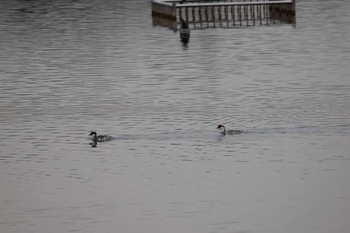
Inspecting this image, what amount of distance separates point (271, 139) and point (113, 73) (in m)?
19.0

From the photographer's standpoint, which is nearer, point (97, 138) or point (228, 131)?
point (97, 138)

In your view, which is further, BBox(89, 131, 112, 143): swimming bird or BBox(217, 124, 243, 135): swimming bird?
BBox(217, 124, 243, 135): swimming bird

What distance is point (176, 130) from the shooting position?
47.1 meters

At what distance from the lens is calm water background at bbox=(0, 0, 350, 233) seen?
36531 mm

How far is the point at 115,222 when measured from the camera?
3556cm

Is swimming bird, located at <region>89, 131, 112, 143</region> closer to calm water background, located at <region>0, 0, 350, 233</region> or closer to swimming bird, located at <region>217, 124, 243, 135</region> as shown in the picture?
calm water background, located at <region>0, 0, 350, 233</region>

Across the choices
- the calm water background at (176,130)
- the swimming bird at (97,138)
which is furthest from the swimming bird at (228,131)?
the swimming bird at (97,138)

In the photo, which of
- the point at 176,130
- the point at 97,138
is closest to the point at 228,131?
the point at 176,130

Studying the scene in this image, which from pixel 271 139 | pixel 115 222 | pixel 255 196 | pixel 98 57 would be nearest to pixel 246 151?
pixel 271 139

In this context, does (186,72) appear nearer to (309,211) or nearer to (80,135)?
(80,135)

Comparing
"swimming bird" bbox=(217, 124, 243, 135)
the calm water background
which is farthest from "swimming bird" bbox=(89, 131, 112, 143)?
"swimming bird" bbox=(217, 124, 243, 135)

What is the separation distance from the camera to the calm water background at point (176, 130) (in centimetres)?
3653

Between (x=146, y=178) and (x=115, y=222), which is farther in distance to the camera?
(x=146, y=178)

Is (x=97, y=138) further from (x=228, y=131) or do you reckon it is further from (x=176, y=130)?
(x=228, y=131)
